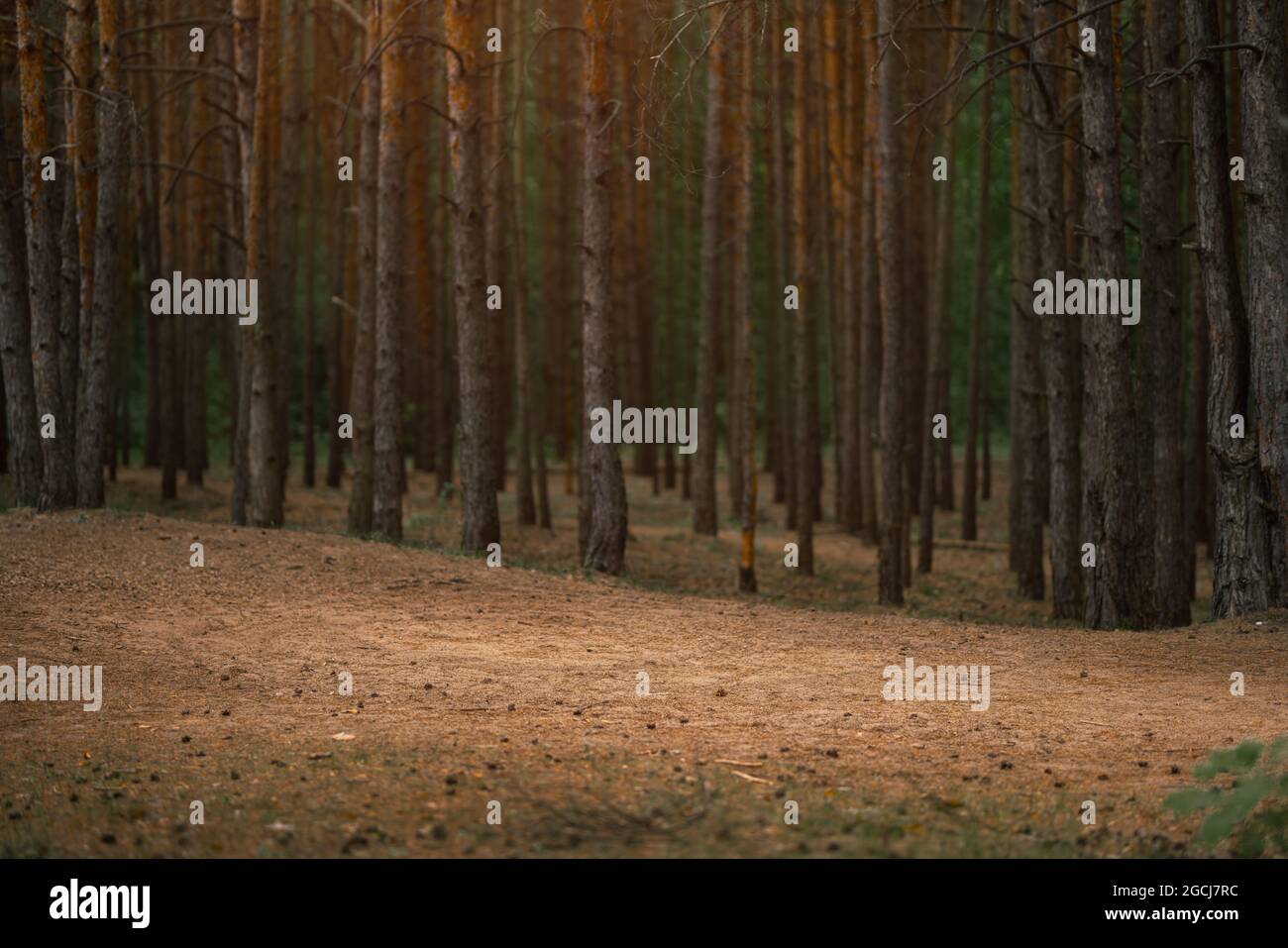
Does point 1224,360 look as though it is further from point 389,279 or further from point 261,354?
point 261,354

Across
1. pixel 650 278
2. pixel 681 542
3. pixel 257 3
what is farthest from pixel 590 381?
pixel 650 278

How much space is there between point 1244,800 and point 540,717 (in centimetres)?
498

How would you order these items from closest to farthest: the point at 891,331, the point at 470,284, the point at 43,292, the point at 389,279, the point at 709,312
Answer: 1. the point at 43,292
2. the point at 891,331
3. the point at 470,284
4. the point at 389,279
5. the point at 709,312

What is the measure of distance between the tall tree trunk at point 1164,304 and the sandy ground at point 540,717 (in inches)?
108

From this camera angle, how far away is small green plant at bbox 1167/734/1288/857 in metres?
5.24

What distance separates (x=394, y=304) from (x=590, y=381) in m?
2.85

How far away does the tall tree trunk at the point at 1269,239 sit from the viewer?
41.3 feet

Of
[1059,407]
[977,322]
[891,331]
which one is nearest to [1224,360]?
[1059,407]

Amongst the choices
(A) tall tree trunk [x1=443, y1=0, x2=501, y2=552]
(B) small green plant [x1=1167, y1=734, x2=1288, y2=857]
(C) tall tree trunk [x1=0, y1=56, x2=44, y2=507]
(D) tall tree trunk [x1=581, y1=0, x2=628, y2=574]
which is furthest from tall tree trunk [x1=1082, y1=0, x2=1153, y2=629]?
(C) tall tree trunk [x1=0, y1=56, x2=44, y2=507]

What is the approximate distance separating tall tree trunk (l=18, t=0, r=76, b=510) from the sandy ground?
1427mm

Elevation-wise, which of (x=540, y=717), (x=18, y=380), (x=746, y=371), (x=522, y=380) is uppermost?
(x=522, y=380)

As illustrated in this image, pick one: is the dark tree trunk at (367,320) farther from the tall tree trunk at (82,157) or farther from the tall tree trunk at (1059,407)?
the tall tree trunk at (1059,407)

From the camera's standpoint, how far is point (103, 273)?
59.8 ft

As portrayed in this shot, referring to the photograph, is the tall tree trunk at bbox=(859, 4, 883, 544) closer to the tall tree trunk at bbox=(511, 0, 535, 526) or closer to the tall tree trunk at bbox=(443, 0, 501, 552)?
the tall tree trunk at bbox=(511, 0, 535, 526)
